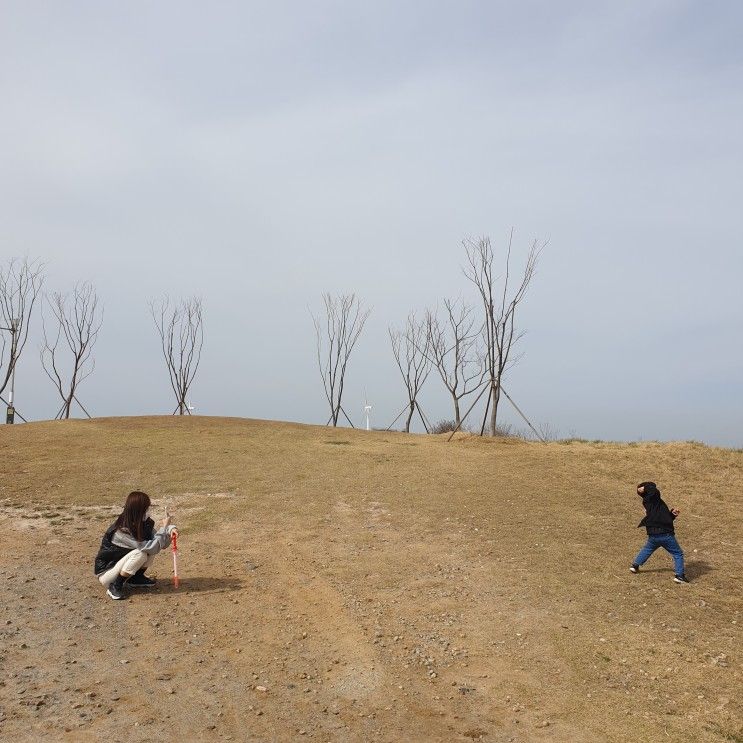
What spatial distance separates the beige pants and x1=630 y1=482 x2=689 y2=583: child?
5857mm

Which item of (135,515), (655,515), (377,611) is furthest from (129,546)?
(655,515)

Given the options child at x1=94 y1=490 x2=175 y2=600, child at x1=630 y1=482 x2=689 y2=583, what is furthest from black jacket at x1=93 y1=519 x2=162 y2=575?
child at x1=630 y1=482 x2=689 y2=583

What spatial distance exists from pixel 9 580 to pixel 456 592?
5177 mm

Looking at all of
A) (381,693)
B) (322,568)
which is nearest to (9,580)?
(322,568)

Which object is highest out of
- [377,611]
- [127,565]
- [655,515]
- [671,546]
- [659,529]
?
A: [655,515]

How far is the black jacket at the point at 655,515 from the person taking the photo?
28.2ft

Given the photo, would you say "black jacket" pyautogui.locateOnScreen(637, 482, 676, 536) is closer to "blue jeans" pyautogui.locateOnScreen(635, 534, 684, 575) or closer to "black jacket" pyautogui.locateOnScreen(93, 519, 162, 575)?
"blue jeans" pyautogui.locateOnScreen(635, 534, 684, 575)

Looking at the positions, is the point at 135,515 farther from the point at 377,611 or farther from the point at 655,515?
the point at 655,515

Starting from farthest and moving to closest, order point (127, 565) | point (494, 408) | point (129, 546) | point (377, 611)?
point (494, 408)
point (129, 546)
point (127, 565)
point (377, 611)

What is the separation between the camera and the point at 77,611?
7.39 m

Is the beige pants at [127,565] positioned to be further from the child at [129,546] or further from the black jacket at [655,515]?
the black jacket at [655,515]

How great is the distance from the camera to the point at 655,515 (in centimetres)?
867

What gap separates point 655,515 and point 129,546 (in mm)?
6219

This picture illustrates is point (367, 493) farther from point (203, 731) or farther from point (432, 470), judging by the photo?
point (203, 731)
